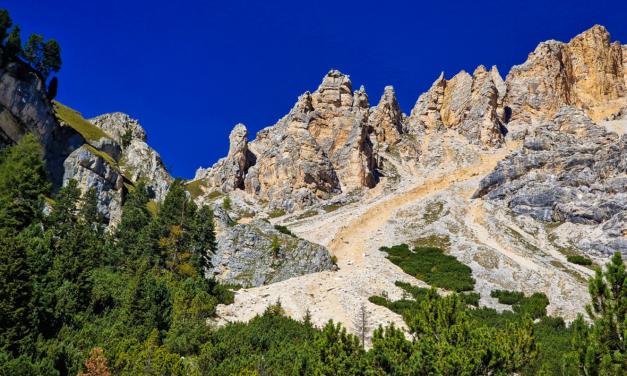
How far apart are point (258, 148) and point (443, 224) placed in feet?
292

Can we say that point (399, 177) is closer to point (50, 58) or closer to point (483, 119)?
point (483, 119)

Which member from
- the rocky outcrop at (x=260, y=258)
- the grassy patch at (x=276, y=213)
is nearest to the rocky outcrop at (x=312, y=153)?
the grassy patch at (x=276, y=213)

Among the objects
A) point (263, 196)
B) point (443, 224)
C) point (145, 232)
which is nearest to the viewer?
point (145, 232)

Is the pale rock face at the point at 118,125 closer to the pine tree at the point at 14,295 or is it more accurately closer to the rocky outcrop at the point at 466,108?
the rocky outcrop at the point at 466,108

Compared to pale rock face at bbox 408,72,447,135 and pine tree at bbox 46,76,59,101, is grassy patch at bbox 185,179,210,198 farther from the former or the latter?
pale rock face at bbox 408,72,447,135

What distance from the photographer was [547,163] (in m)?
88.4

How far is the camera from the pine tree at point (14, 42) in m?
68.7

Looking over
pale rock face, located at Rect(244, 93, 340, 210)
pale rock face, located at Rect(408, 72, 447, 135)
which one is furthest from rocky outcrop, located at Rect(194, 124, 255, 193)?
pale rock face, located at Rect(408, 72, 447, 135)

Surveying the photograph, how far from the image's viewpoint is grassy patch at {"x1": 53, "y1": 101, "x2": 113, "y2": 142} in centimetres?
9929

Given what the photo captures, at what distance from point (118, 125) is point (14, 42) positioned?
5880 cm

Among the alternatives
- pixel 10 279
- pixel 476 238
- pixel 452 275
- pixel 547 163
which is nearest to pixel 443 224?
pixel 476 238

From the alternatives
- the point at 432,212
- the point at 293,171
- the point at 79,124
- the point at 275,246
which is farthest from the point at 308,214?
the point at 79,124

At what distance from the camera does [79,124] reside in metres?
106

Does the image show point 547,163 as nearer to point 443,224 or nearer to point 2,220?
point 443,224
